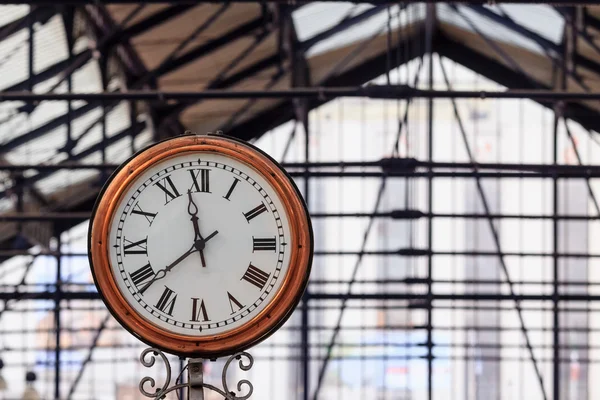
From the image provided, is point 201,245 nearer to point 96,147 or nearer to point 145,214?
point 145,214

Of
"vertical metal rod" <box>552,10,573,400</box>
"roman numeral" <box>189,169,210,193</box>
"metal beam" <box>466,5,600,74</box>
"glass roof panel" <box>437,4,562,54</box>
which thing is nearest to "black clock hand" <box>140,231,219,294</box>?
"roman numeral" <box>189,169,210,193</box>

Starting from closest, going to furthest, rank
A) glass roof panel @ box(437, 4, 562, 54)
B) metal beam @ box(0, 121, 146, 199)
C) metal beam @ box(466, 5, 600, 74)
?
metal beam @ box(0, 121, 146, 199)
metal beam @ box(466, 5, 600, 74)
glass roof panel @ box(437, 4, 562, 54)

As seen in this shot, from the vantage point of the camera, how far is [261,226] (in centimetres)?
242

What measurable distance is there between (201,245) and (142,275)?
12 cm

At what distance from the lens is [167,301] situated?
2398 mm

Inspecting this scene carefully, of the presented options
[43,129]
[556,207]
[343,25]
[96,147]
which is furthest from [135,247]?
[556,207]

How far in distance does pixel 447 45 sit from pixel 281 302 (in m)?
18.0

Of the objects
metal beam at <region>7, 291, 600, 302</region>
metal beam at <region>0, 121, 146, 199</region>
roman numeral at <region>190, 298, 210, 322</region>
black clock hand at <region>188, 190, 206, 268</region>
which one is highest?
metal beam at <region>0, 121, 146, 199</region>

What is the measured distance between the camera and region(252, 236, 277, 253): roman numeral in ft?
7.89

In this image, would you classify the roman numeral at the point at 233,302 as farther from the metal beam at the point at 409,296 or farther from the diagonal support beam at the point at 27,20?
the diagonal support beam at the point at 27,20

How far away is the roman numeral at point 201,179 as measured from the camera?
244 cm

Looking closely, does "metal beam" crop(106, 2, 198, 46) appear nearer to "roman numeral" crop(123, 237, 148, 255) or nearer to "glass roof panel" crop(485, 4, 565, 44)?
"glass roof panel" crop(485, 4, 565, 44)

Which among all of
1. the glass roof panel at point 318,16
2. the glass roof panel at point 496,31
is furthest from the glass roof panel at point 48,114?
the glass roof panel at point 496,31

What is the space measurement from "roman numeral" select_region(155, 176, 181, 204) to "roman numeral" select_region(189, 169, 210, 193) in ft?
0.12
